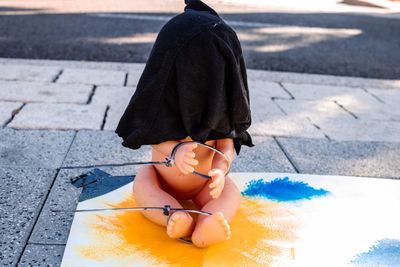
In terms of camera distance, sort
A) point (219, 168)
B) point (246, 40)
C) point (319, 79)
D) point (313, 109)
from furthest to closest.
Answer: point (246, 40), point (319, 79), point (313, 109), point (219, 168)

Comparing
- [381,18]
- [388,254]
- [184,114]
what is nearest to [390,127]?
[388,254]

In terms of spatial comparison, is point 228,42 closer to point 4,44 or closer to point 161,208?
point 161,208

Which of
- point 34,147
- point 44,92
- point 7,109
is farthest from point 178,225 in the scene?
point 44,92

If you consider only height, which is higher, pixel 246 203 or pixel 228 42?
pixel 228 42

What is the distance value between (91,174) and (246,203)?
0.72m

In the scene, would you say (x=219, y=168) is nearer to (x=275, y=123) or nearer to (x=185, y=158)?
Result: (x=185, y=158)

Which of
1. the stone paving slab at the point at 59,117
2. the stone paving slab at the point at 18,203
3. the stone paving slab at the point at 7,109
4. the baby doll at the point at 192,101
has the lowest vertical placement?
the stone paving slab at the point at 18,203

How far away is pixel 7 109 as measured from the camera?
2.66m

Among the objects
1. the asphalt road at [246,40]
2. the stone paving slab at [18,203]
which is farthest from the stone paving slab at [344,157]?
the asphalt road at [246,40]

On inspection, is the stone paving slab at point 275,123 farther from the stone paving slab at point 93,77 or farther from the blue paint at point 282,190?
the stone paving slab at point 93,77

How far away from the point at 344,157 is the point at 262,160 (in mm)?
503

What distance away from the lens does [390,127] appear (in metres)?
2.96

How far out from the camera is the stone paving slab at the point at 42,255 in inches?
55.8

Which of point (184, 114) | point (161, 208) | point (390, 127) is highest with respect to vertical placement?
point (184, 114)
